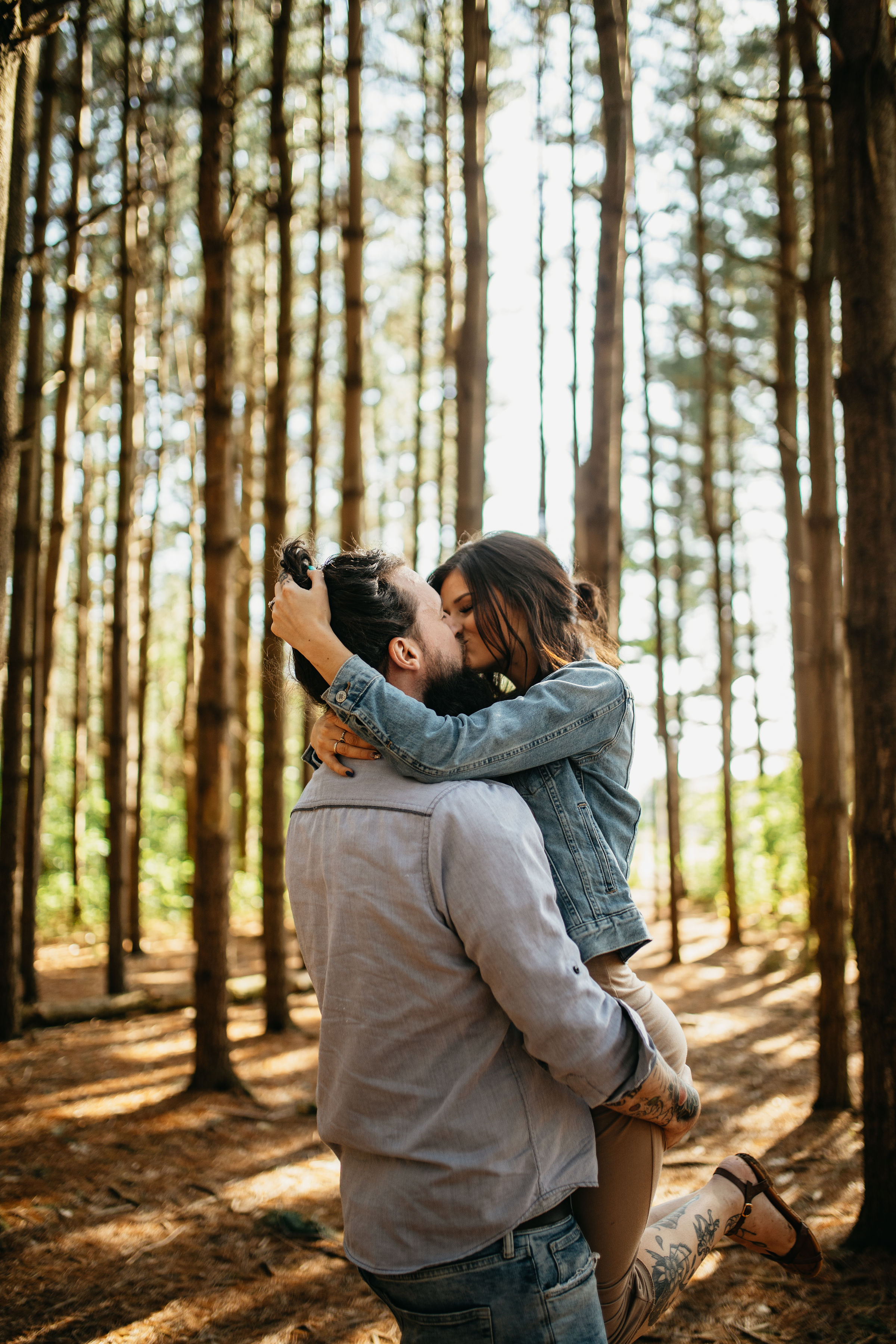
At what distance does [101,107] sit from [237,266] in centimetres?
348

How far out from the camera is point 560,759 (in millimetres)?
1590

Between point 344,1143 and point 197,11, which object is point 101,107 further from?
point 344,1143

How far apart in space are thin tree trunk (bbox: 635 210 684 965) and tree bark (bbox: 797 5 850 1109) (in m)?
Result: 3.51

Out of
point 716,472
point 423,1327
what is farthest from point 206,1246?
point 716,472

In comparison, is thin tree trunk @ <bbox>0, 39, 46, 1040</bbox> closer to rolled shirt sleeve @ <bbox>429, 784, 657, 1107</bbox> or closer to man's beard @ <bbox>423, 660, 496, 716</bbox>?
man's beard @ <bbox>423, 660, 496, 716</bbox>

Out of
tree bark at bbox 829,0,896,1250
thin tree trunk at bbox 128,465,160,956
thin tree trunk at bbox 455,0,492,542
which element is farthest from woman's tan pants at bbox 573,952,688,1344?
thin tree trunk at bbox 128,465,160,956

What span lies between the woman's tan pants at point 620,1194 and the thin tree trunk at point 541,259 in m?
7.26

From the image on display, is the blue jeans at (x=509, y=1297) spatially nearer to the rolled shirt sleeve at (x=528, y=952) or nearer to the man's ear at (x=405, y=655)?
the rolled shirt sleeve at (x=528, y=952)

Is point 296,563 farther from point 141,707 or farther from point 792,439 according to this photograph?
point 141,707

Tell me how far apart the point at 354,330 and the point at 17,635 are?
2.95 metres

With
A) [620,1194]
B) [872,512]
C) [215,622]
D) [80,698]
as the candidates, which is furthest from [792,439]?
[80,698]

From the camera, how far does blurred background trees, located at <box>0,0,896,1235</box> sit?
3.85 meters

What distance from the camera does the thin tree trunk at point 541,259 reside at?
27.1 ft

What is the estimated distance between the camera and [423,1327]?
4.16ft
